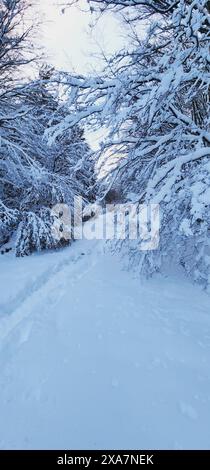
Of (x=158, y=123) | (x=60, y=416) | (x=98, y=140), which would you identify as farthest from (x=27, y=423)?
(x=158, y=123)

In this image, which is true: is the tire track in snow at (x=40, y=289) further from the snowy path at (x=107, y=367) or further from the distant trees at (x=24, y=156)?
the distant trees at (x=24, y=156)

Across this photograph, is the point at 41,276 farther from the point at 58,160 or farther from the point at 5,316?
the point at 58,160

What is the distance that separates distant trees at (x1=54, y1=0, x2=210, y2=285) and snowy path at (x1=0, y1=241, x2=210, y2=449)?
112cm

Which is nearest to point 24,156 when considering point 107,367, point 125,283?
point 125,283

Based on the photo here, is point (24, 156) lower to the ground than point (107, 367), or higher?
higher

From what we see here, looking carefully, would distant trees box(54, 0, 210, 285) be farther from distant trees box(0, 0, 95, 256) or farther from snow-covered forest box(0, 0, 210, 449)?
distant trees box(0, 0, 95, 256)

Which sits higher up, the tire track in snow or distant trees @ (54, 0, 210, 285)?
distant trees @ (54, 0, 210, 285)

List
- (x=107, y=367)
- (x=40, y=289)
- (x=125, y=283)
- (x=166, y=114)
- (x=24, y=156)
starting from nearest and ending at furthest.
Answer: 1. (x=107, y=367)
2. (x=166, y=114)
3. (x=125, y=283)
4. (x=40, y=289)
5. (x=24, y=156)

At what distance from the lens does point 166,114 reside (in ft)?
20.5

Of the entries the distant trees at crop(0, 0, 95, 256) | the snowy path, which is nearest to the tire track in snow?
the snowy path

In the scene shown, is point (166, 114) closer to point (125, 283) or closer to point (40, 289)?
point (125, 283)

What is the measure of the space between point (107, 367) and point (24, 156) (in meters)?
8.12

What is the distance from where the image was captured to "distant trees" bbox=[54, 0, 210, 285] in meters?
4.95

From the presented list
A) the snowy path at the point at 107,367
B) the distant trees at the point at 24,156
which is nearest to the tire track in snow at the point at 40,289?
the snowy path at the point at 107,367
